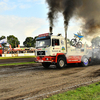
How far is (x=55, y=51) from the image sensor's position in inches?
425

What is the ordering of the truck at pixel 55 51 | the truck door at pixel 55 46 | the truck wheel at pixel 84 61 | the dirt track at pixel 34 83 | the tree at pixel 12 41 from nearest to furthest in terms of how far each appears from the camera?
the dirt track at pixel 34 83 < the truck at pixel 55 51 < the truck door at pixel 55 46 < the truck wheel at pixel 84 61 < the tree at pixel 12 41

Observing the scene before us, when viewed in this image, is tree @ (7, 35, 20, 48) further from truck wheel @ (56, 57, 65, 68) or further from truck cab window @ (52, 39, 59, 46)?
truck wheel @ (56, 57, 65, 68)

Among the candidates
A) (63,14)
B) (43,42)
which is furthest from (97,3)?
(43,42)

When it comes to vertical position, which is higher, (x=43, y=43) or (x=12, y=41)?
(x=12, y=41)

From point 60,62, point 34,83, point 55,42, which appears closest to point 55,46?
point 55,42

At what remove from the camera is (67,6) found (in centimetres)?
1327

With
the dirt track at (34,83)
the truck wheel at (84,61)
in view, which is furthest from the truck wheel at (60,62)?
the dirt track at (34,83)

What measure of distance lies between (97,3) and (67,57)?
255 inches

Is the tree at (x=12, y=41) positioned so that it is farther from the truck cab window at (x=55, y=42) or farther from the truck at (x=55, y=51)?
the truck cab window at (x=55, y=42)

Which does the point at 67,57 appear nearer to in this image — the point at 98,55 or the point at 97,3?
the point at 98,55

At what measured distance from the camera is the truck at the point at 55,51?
1062 cm

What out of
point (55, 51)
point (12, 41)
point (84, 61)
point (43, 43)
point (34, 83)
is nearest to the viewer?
point (34, 83)

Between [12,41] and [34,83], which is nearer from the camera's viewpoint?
[34,83]

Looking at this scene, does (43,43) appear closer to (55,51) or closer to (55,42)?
(55,42)
